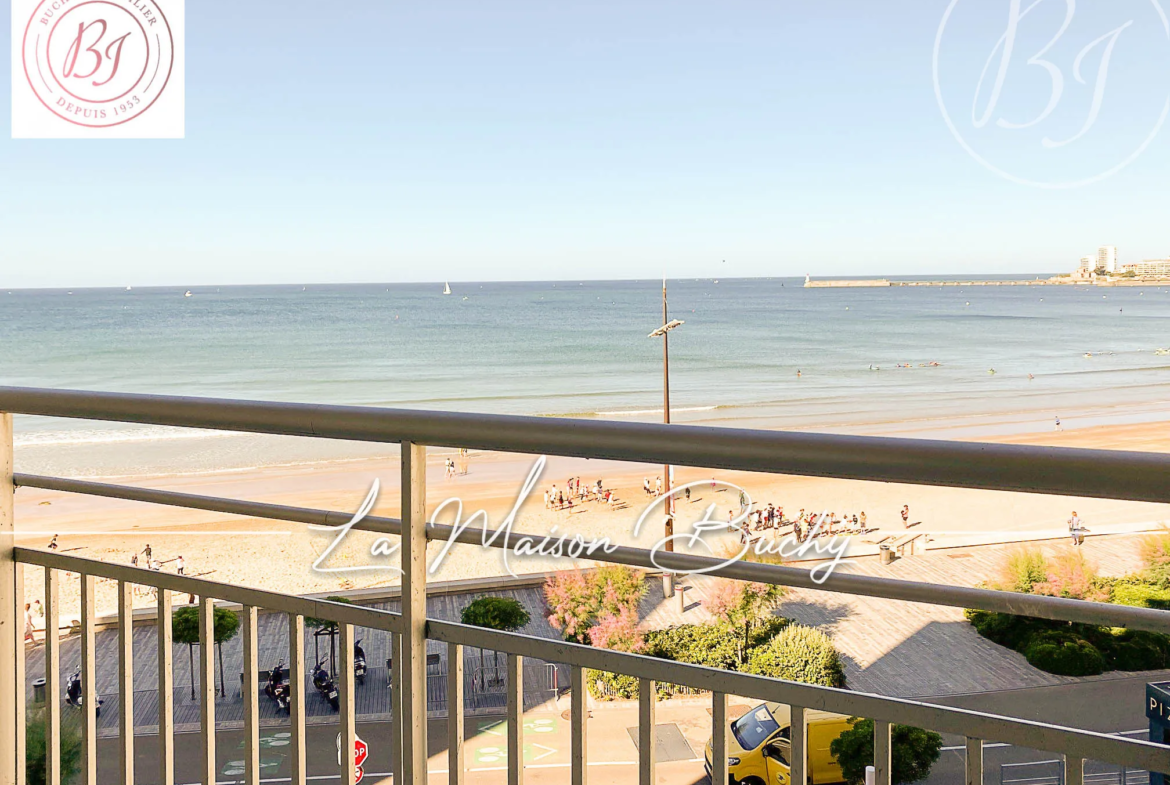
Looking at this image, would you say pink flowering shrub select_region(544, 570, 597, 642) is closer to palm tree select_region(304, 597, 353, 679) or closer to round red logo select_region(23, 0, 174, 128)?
palm tree select_region(304, 597, 353, 679)

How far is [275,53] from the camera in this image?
55562 mm

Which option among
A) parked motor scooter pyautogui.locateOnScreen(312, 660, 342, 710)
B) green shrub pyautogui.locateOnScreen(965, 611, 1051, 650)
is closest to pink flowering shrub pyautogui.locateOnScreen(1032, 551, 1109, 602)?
green shrub pyautogui.locateOnScreen(965, 611, 1051, 650)

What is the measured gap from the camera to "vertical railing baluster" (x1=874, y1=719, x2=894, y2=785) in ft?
2.46

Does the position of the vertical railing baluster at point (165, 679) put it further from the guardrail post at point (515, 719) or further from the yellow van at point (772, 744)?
the yellow van at point (772, 744)

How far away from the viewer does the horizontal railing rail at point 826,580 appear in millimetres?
678

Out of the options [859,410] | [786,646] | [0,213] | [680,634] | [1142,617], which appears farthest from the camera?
[0,213]

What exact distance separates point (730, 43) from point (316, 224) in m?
31.4

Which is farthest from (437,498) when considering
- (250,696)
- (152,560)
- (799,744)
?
(799,744)

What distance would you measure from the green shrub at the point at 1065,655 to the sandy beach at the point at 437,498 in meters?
4.31

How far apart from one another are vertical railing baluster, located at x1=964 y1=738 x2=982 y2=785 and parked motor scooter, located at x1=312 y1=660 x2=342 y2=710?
2114mm

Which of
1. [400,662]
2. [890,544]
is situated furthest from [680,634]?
[400,662]

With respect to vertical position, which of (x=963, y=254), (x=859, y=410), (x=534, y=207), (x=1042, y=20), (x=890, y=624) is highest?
(x=1042, y=20)

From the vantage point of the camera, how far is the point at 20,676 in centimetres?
132

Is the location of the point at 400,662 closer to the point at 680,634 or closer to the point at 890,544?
the point at 680,634
